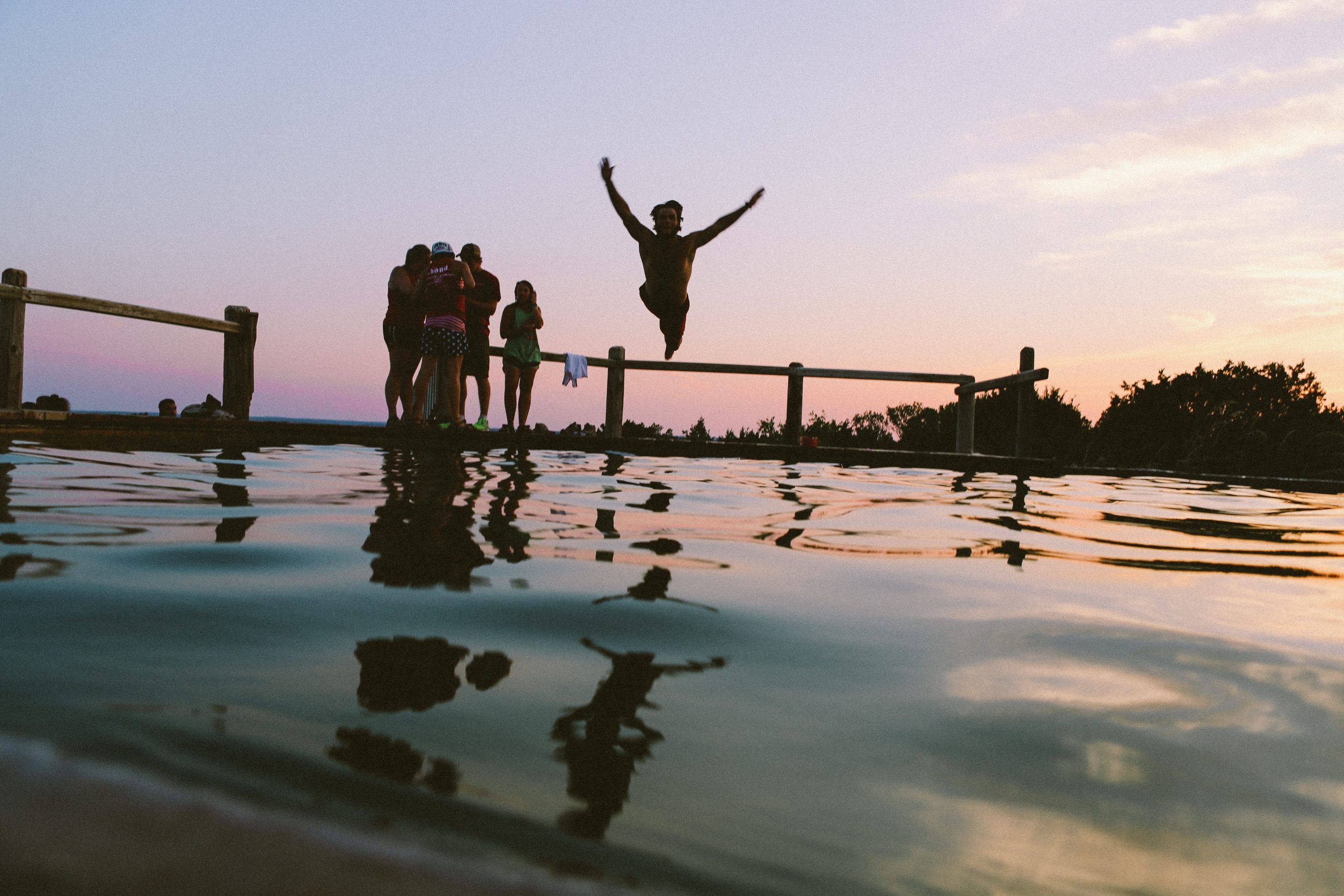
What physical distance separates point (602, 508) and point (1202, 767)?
274 cm

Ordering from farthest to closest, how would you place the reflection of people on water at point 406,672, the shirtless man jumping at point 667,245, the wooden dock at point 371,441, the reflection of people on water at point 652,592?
the shirtless man jumping at point 667,245
the wooden dock at point 371,441
the reflection of people on water at point 652,592
the reflection of people on water at point 406,672

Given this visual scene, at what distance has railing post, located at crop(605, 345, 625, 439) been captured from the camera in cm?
1210

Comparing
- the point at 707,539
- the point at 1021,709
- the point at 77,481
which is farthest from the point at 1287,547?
the point at 77,481

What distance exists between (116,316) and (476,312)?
3.53m

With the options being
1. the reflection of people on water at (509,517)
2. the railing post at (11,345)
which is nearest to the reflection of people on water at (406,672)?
the reflection of people on water at (509,517)

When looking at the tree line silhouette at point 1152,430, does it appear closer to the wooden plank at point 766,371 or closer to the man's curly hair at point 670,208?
the wooden plank at point 766,371

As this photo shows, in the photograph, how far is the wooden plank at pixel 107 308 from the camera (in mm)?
8508

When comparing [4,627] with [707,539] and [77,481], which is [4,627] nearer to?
[707,539]

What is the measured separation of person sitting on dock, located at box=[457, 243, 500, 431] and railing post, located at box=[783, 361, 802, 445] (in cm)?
442

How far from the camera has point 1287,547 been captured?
3578 mm

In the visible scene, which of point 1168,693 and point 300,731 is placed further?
point 1168,693

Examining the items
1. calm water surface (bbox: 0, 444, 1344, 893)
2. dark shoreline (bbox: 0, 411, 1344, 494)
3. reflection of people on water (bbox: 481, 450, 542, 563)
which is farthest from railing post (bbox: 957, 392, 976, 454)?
calm water surface (bbox: 0, 444, 1344, 893)

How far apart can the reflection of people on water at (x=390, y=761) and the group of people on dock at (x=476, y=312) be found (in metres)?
6.97

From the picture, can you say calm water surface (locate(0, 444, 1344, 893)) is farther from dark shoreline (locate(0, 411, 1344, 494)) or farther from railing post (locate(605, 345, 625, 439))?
railing post (locate(605, 345, 625, 439))
